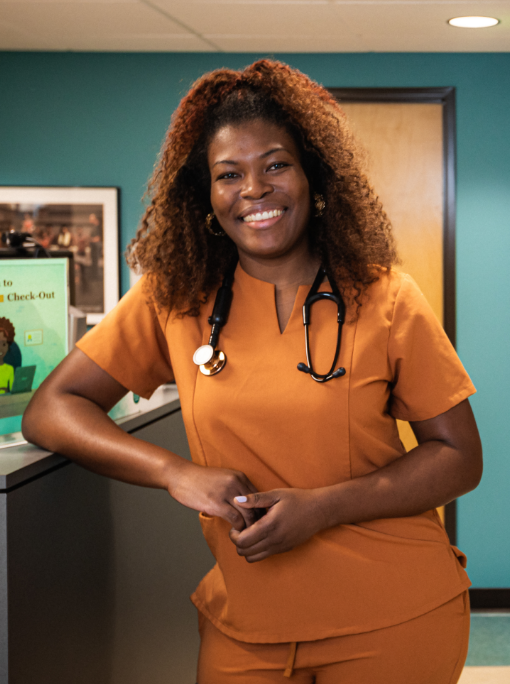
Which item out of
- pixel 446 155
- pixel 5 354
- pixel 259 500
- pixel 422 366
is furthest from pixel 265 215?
pixel 446 155

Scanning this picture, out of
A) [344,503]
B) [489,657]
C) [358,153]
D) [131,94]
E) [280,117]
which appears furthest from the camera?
[131,94]

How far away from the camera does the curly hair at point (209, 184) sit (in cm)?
120

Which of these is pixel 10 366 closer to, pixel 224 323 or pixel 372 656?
pixel 224 323

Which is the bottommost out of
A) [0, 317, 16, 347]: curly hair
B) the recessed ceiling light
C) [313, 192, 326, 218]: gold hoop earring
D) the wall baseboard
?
the wall baseboard

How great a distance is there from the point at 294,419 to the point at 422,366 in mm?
229

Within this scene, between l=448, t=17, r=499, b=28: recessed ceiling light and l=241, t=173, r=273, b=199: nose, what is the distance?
208 cm

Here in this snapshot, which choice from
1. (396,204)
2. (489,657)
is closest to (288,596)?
(489,657)

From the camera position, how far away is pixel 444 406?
113 cm

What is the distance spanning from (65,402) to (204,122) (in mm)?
554

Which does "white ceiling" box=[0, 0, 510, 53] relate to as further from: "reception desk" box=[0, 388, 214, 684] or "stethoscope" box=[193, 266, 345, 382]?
"stethoscope" box=[193, 266, 345, 382]

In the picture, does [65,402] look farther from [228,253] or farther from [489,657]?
[489,657]

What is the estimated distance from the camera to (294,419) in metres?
1.10

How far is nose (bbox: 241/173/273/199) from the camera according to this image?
45.7 inches

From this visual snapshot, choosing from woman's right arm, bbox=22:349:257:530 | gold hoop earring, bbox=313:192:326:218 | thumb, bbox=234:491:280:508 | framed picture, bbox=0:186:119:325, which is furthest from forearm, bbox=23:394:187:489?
framed picture, bbox=0:186:119:325
